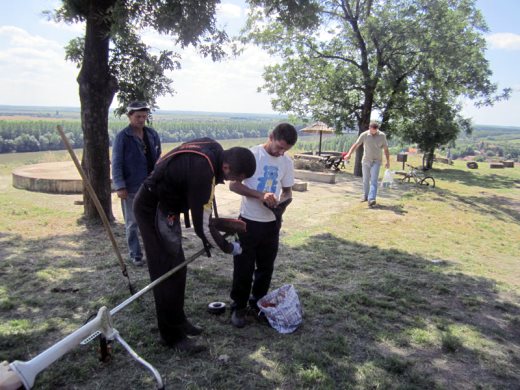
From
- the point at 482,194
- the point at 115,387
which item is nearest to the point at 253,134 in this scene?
the point at 482,194

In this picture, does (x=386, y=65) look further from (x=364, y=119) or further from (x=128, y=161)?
(x=128, y=161)

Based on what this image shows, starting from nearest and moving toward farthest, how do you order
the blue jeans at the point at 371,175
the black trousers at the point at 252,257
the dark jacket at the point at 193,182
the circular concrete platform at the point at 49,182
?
the dark jacket at the point at 193,182, the black trousers at the point at 252,257, the blue jeans at the point at 371,175, the circular concrete platform at the point at 49,182

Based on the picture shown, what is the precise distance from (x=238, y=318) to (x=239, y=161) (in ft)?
5.08

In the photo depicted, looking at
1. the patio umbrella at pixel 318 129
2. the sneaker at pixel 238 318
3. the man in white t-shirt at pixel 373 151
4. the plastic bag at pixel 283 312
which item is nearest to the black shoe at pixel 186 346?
the sneaker at pixel 238 318

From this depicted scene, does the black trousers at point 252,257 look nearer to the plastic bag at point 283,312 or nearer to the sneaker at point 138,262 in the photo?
the plastic bag at point 283,312

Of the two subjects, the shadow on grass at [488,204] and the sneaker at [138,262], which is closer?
the sneaker at [138,262]

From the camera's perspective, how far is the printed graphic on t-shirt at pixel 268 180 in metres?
3.44

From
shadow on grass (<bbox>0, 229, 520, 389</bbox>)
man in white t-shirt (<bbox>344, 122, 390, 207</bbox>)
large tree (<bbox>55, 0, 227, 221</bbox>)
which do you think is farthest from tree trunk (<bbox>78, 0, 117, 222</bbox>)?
man in white t-shirt (<bbox>344, 122, 390, 207</bbox>)

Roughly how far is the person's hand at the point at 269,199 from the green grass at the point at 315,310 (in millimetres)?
1118

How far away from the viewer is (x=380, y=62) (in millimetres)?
15672

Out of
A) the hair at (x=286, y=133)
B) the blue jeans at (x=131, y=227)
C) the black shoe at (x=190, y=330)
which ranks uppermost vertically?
the hair at (x=286, y=133)

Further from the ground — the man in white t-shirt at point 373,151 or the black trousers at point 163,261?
the man in white t-shirt at point 373,151

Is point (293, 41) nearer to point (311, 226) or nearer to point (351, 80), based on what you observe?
point (351, 80)

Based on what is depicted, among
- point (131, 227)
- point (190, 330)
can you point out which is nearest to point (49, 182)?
point (131, 227)
